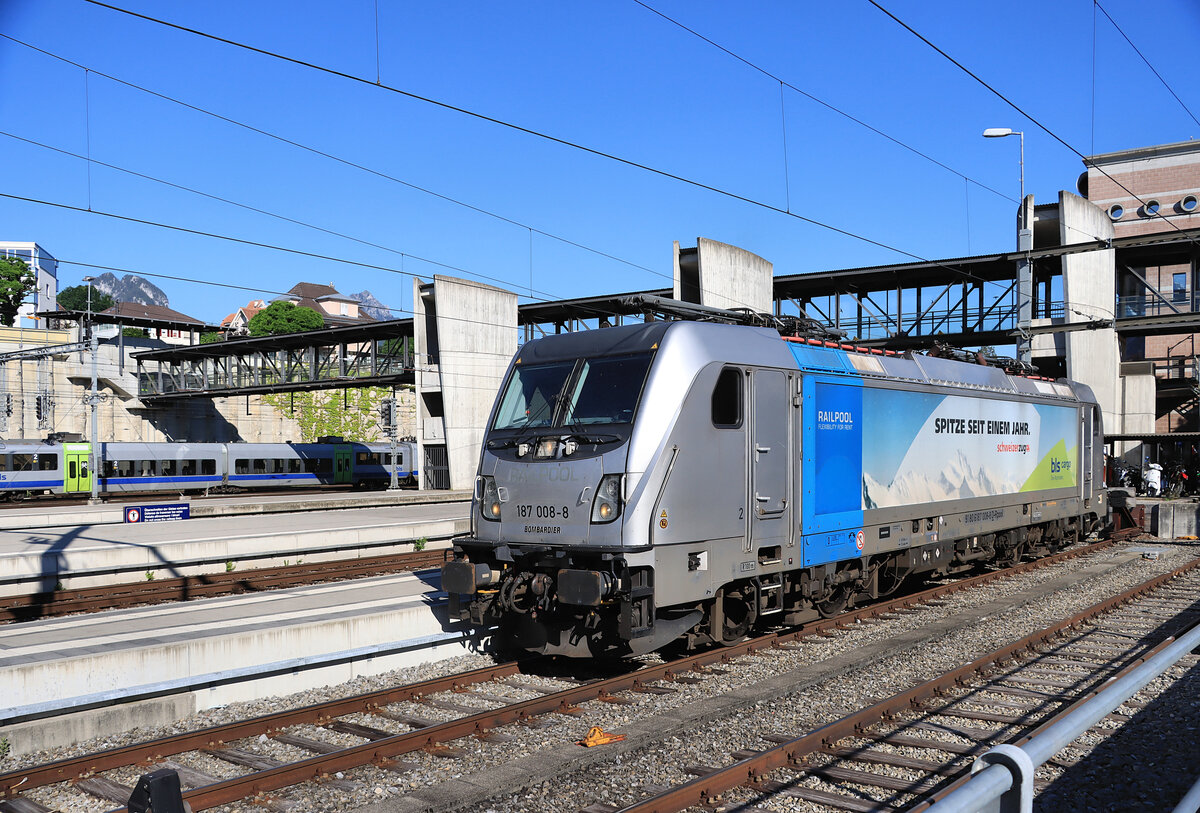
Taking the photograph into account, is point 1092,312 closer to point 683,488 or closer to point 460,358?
point 460,358

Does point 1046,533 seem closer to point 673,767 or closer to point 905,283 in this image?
point 673,767

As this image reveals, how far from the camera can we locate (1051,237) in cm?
3744

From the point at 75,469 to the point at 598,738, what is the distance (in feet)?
140

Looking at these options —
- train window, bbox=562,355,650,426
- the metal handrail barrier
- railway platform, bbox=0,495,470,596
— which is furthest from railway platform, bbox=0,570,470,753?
the metal handrail barrier

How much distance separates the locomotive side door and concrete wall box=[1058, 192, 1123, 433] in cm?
2773

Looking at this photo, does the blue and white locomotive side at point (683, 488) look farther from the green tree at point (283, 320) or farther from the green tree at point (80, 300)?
the green tree at point (80, 300)

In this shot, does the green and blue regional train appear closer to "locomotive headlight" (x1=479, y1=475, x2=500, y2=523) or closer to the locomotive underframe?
"locomotive headlight" (x1=479, y1=475, x2=500, y2=523)

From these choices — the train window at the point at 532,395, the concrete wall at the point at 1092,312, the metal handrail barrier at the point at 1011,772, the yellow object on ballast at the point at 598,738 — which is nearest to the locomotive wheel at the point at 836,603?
the train window at the point at 532,395

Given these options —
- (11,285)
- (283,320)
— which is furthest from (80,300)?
(11,285)

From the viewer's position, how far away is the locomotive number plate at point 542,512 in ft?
30.8

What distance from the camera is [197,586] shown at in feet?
53.6

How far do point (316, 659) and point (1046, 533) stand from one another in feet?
52.3

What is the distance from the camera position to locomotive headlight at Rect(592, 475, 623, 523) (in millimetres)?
8992

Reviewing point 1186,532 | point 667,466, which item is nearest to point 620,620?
point 667,466
